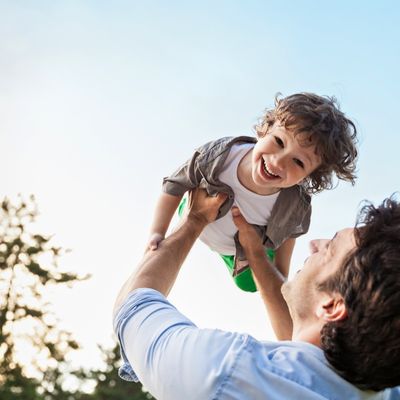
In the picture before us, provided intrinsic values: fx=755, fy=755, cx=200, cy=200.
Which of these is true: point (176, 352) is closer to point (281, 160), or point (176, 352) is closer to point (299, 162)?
point (281, 160)

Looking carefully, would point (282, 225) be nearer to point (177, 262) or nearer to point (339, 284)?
point (177, 262)

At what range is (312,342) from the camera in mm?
2381

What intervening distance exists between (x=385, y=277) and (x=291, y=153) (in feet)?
5.37

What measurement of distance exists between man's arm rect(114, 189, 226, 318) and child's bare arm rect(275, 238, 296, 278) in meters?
0.58

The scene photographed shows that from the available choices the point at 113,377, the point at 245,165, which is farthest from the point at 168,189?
the point at 113,377

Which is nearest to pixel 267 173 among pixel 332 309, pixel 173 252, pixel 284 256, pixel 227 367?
pixel 284 256

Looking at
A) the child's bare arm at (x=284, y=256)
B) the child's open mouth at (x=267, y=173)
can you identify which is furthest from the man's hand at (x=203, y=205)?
the child's bare arm at (x=284, y=256)

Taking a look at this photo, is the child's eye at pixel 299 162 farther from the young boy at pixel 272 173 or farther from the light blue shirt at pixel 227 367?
the light blue shirt at pixel 227 367

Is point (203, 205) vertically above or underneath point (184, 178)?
underneath

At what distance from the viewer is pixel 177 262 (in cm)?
314

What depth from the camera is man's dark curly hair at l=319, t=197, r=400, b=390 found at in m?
2.18

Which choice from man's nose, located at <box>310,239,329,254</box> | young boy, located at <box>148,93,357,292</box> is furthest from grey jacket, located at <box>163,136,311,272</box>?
man's nose, located at <box>310,239,329,254</box>

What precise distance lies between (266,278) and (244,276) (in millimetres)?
411

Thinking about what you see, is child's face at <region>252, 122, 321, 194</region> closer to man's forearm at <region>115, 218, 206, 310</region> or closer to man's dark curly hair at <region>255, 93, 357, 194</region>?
man's dark curly hair at <region>255, 93, 357, 194</region>
